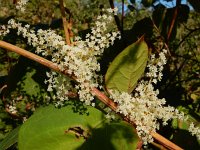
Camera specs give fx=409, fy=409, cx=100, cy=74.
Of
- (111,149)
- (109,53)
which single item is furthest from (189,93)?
(111,149)

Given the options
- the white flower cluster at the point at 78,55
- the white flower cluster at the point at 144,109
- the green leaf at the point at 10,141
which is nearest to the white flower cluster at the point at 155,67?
the white flower cluster at the point at 144,109

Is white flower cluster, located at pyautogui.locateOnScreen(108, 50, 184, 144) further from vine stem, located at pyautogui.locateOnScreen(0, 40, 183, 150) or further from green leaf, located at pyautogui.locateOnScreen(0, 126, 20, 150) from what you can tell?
green leaf, located at pyautogui.locateOnScreen(0, 126, 20, 150)

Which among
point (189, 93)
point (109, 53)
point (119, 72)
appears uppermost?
point (119, 72)

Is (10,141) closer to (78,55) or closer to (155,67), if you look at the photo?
(78,55)

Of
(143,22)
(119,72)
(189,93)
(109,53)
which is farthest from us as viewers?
(189,93)

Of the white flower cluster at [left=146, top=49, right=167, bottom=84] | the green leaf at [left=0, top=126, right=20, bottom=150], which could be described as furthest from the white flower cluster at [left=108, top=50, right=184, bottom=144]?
the green leaf at [left=0, top=126, right=20, bottom=150]

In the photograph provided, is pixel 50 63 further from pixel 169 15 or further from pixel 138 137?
pixel 169 15
